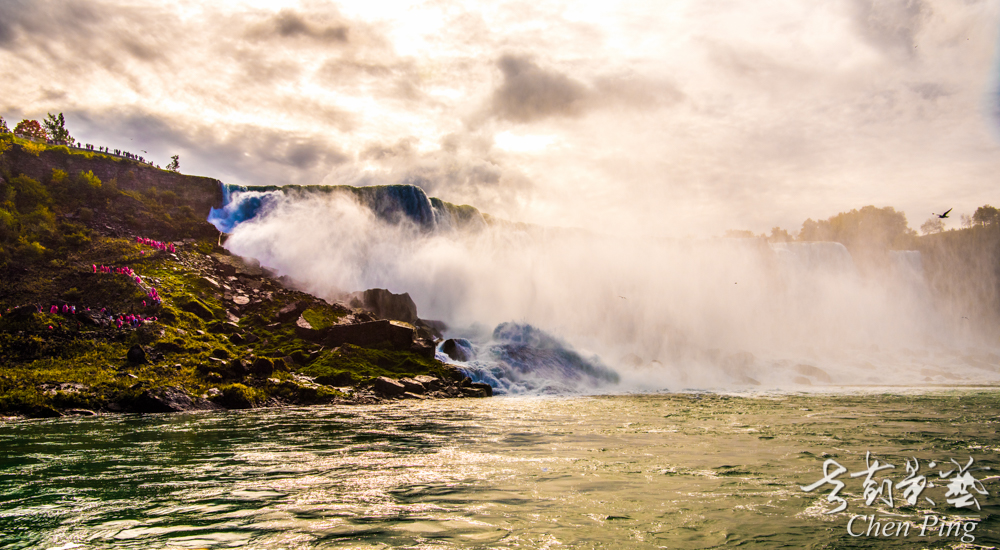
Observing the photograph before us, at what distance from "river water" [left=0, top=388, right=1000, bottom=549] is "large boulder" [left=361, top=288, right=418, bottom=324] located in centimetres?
3388

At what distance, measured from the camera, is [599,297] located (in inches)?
2894

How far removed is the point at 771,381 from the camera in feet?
189

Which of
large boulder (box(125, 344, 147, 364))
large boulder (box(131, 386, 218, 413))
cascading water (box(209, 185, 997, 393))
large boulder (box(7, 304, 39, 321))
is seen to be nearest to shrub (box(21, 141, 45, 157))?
cascading water (box(209, 185, 997, 393))

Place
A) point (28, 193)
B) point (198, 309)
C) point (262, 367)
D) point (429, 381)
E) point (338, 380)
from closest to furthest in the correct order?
point (262, 367)
point (338, 380)
point (429, 381)
point (198, 309)
point (28, 193)

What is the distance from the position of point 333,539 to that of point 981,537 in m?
8.76

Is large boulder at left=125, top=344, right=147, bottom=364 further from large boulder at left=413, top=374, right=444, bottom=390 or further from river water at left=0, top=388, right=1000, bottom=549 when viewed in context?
large boulder at left=413, top=374, right=444, bottom=390

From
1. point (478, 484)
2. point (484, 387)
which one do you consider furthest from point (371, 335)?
point (478, 484)

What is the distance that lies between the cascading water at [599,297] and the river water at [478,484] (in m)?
27.8

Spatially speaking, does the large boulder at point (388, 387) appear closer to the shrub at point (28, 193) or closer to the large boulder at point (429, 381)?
the large boulder at point (429, 381)

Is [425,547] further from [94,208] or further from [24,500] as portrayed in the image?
[94,208]

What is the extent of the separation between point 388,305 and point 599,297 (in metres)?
33.0
